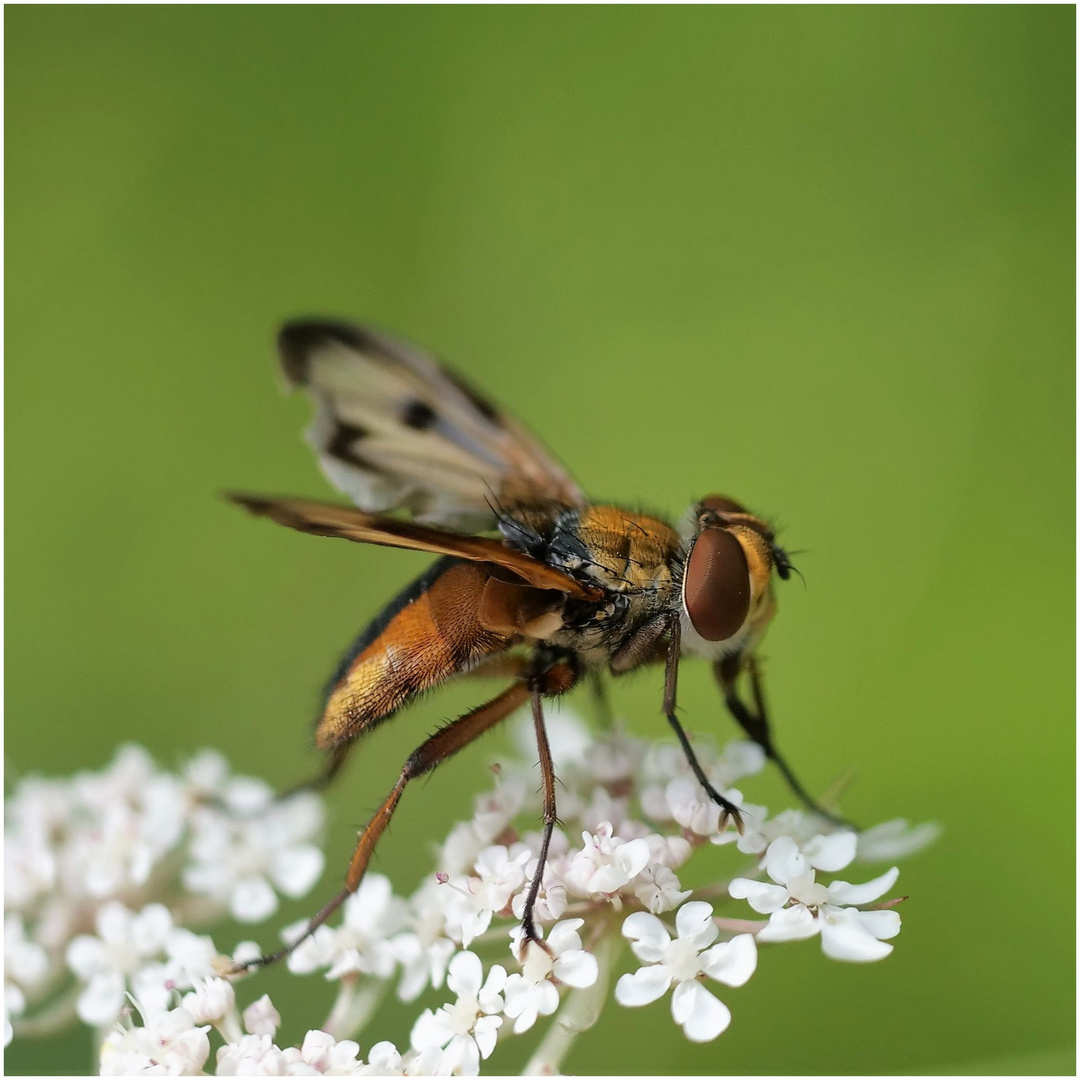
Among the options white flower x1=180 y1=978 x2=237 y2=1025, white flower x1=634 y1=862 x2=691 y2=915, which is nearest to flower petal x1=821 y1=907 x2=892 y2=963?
white flower x1=634 y1=862 x2=691 y2=915

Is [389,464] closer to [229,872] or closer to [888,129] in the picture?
[229,872]

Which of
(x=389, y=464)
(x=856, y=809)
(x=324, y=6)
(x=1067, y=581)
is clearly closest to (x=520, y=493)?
(x=389, y=464)

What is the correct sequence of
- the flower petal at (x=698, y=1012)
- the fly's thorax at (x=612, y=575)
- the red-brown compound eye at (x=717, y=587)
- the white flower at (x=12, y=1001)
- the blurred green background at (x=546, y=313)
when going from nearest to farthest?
the flower petal at (x=698, y=1012) < the red-brown compound eye at (x=717, y=587) < the fly's thorax at (x=612, y=575) < the white flower at (x=12, y=1001) < the blurred green background at (x=546, y=313)

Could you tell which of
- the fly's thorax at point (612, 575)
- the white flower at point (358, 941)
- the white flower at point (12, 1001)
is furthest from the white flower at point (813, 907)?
the white flower at point (12, 1001)

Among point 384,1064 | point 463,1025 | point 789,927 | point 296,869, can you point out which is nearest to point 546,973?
point 463,1025

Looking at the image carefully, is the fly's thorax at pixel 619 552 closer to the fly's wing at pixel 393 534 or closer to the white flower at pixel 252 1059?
the fly's wing at pixel 393 534

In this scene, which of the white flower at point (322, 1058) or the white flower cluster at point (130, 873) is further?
the white flower cluster at point (130, 873)

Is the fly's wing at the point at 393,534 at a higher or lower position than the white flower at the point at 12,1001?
higher
